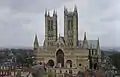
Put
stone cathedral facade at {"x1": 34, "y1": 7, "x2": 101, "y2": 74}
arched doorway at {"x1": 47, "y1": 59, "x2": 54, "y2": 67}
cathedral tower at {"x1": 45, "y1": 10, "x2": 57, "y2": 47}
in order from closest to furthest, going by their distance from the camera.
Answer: stone cathedral facade at {"x1": 34, "y1": 7, "x2": 101, "y2": 74} < arched doorway at {"x1": 47, "y1": 59, "x2": 54, "y2": 67} < cathedral tower at {"x1": 45, "y1": 10, "x2": 57, "y2": 47}

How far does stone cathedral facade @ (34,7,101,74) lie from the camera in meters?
8.70

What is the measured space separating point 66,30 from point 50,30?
465mm

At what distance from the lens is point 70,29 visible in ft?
29.8

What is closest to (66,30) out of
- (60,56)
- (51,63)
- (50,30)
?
(50,30)

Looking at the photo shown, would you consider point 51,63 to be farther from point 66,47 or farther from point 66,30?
point 66,30

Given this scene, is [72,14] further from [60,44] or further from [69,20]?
[60,44]

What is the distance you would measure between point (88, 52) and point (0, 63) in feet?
8.07

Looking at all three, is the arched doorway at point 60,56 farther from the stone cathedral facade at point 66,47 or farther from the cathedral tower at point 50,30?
the cathedral tower at point 50,30

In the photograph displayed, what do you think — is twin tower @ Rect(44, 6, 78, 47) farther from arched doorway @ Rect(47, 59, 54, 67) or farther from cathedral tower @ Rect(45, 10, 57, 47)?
arched doorway @ Rect(47, 59, 54, 67)

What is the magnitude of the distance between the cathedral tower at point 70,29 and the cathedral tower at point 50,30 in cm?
31

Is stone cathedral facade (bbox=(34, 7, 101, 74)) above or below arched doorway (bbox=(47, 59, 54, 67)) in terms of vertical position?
above

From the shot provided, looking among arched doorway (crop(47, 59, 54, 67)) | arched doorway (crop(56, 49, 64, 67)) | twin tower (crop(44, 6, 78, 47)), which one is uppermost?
twin tower (crop(44, 6, 78, 47))

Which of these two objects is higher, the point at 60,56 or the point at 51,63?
the point at 60,56

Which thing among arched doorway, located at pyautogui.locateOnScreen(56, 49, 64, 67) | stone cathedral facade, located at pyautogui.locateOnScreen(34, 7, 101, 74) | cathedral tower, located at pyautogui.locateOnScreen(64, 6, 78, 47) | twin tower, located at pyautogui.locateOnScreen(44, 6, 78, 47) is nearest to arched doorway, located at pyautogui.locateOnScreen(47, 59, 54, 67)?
stone cathedral facade, located at pyautogui.locateOnScreen(34, 7, 101, 74)
